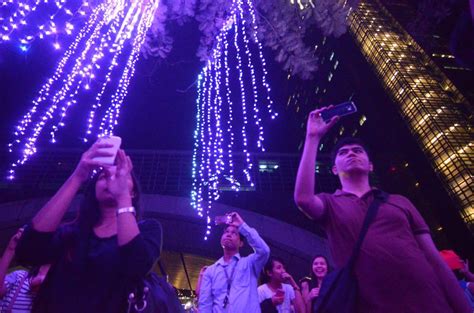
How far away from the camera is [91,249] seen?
1.60 metres

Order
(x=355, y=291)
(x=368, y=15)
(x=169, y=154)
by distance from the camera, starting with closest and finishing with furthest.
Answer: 1. (x=355, y=291)
2. (x=169, y=154)
3. (x=368, y=15)

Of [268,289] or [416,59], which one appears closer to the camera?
[268,289]

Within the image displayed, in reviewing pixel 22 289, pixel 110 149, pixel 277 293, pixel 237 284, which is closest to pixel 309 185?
pixel 110 149

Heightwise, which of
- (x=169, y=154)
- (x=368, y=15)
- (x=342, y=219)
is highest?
(x=368, y=15)

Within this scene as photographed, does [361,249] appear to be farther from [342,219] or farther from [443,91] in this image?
[443,91]

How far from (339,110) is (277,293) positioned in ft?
10.6

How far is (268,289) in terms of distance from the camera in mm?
4570

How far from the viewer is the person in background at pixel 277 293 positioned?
4305 mm

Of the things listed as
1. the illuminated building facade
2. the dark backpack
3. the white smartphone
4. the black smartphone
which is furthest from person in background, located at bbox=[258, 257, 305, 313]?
the illuminated building facade

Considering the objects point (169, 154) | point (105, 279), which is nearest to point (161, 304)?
point (105, 279)

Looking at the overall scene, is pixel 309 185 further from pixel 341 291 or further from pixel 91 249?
pixel 91 249

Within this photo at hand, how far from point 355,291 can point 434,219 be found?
14.0 metres

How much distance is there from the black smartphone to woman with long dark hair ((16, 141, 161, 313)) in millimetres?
1377

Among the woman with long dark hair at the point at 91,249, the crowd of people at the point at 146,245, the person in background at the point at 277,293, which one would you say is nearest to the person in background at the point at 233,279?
the person in background at the point at 277,293
